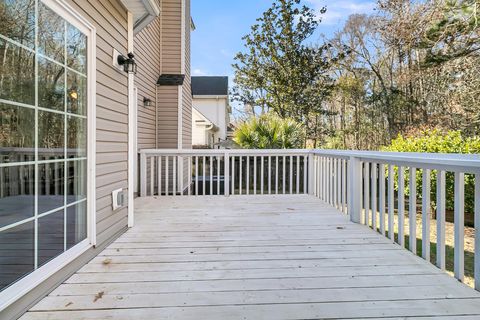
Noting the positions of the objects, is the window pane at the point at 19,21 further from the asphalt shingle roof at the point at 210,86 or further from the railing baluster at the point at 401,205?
the asphalt shingle roof at the point at 210,86

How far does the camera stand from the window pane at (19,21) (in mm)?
1678

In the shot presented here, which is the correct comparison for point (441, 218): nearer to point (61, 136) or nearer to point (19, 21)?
point (61, 136)

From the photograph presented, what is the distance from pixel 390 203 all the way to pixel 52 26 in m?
3.20

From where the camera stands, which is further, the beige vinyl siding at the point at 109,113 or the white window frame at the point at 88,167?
the beige vinyl siding at the point at 109,113

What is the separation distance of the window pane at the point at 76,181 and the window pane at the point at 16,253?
524 millimetres

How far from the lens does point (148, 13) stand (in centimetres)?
372

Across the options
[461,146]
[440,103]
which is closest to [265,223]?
[461,146]

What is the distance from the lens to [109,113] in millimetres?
3090

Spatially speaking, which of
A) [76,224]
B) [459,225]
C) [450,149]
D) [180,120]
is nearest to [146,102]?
[180,120]

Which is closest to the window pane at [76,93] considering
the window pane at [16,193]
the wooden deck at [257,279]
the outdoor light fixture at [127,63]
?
the window pane at [16,193]

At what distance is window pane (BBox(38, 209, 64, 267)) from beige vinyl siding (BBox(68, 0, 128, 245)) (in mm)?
552

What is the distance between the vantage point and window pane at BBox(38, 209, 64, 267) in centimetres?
203

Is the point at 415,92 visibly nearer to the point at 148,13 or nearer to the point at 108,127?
the point at 148,13

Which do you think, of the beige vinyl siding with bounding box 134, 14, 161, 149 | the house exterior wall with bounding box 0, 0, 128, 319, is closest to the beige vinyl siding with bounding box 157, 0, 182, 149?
the beige vinyl siding with bounding box 134, 14, 161, 149
